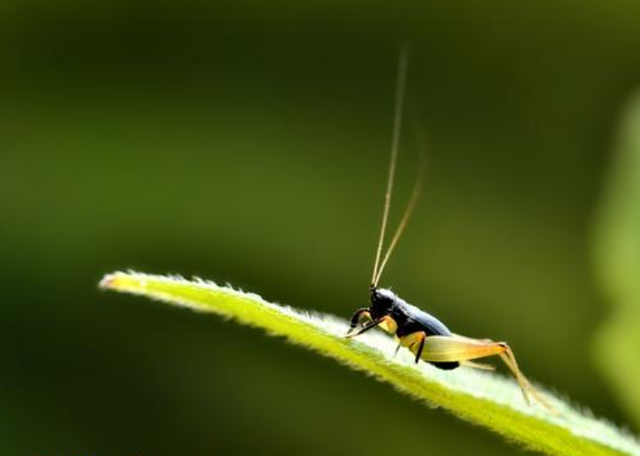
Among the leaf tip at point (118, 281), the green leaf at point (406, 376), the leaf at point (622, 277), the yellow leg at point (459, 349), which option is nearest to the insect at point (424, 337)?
the yellow leg at point (459, 349)

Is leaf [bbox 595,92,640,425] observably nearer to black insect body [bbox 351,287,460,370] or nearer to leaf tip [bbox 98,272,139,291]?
black insect body [bbox 351,287,460,370]

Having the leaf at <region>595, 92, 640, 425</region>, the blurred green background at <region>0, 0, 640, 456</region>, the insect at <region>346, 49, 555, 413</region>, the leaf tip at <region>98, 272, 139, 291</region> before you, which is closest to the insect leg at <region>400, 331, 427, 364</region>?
the insect at <region>346, 49, 555, 413</region>

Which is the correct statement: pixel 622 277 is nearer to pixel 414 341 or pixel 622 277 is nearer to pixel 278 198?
pixel 414 341

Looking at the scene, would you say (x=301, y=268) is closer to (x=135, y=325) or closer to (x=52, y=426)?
(x=135, y=325)

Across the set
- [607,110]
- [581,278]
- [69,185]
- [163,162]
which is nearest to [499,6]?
[607,110]

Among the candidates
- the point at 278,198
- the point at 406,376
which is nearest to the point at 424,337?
the point at 406,376

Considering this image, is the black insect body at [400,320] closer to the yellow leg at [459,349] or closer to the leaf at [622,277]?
the yellow leg at [459,349]

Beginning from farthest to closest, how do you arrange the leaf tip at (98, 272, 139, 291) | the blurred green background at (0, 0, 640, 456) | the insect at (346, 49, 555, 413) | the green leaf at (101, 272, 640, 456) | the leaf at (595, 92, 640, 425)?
the blurred green background at (0, 0, 640, 456) < the leaf at (595, 92, 640, 425) < the insect at (346, 49, 555, 413) < the leaf tip at (98, 272, 139, 291) < the green leaf at (101, 272, 640, 456)
